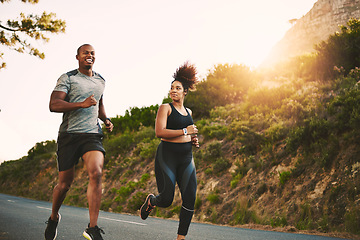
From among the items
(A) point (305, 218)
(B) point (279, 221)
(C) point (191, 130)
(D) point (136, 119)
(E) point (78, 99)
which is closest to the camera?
(E) point (78, 99)

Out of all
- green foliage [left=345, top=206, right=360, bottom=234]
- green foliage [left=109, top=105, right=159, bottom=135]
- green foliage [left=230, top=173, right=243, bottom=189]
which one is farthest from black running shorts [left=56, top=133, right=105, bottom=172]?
green foliage [left=109, top=105, right=159, bottom=135]

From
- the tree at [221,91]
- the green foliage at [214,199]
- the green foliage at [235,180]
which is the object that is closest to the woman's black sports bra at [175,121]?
the green foliage at [214,199]

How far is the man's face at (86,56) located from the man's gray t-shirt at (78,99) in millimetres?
123

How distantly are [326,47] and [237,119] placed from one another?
7339mm

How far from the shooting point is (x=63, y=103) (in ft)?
13.8

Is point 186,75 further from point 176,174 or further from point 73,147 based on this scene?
point 73,147

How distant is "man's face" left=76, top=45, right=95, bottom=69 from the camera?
14.9ft

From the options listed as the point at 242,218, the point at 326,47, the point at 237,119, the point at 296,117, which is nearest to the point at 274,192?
the point at 242,218

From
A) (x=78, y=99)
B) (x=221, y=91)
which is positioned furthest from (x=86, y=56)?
(x=221, y=91)

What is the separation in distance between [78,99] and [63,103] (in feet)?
0.84

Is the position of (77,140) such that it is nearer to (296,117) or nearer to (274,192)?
(274,192)

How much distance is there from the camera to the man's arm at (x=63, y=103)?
4137mm

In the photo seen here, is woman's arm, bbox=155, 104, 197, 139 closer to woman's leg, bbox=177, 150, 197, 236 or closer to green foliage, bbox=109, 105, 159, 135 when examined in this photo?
woman's leg, bbox=177, 150, 197, 236

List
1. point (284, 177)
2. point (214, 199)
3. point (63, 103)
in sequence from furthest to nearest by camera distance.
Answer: point (214, 199) < point (284, 177) < point (63, 103)
